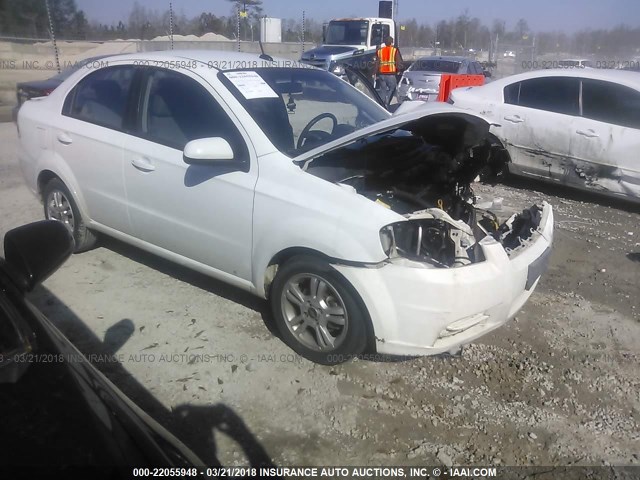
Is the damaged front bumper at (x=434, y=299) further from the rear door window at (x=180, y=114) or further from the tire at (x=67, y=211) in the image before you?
the tire at (x=67, y=211)

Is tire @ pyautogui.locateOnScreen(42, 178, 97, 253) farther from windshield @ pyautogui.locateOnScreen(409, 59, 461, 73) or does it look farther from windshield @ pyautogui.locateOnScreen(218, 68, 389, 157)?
windshield @ pyautogui.locateOnScreen(409, 59, 461, 73)

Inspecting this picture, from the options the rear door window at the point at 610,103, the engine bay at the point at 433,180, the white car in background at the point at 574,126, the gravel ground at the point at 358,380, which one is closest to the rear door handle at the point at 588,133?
the white car in background at the point at 574,126

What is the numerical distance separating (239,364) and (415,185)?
165cm

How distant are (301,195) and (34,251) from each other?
1.51 metres

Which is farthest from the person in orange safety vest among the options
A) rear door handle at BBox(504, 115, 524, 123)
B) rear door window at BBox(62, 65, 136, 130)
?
rear door window at BBox(62, 65, 136, 130)

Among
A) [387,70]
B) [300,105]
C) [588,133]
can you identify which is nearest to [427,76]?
[387,70]

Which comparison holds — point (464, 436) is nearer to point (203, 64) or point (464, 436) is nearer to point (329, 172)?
point (329, 172)

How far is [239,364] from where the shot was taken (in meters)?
3.34

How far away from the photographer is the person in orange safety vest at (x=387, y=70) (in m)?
12.7

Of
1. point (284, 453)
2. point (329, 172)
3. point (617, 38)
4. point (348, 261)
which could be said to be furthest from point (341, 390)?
point (617, 38)

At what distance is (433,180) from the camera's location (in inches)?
149

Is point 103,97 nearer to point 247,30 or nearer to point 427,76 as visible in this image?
point 427,76

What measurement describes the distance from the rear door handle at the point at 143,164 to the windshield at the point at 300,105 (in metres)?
0.78

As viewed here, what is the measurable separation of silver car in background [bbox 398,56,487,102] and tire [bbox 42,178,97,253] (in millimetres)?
9849
